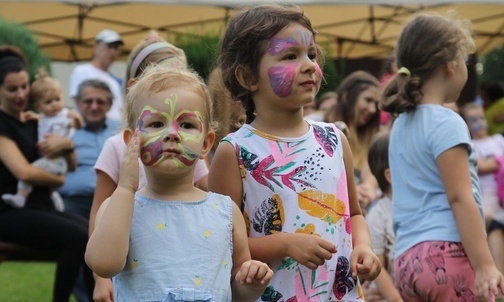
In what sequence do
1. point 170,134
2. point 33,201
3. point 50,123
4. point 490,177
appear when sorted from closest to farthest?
point 170,134 < point 33,201 < point 50,123 < point 490,177

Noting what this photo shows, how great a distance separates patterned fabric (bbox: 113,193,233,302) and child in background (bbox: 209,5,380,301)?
25 centimetres

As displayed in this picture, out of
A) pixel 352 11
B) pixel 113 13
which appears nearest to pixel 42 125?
pixel 113 13

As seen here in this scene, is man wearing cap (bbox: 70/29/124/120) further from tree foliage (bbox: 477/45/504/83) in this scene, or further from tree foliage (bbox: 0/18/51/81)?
tree foliage (bbox: 477/45/504/83)

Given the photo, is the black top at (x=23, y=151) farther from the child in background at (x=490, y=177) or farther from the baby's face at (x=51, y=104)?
the child in background at (x=490, y=177)

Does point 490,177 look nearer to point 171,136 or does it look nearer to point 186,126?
point 186,126

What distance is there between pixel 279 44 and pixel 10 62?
3781 millimetres

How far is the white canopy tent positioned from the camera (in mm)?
12500

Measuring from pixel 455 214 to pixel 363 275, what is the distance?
2.97ft

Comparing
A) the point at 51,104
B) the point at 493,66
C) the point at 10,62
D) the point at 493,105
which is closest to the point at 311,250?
the point at 10,62

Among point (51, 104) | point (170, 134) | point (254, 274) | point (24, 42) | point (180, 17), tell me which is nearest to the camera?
point (254, 274)

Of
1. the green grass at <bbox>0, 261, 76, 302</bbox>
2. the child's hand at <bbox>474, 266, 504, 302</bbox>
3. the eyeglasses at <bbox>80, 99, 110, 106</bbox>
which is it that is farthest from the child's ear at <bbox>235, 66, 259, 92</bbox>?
the green grass at <bbox>0, 261, 76, 302</bbox>

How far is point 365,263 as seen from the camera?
319 centimetres

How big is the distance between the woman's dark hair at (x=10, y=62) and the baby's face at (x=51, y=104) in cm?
34

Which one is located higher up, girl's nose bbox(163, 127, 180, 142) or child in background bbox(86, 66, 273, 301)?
girl's nose bbox(163, 127, 180, 142)
